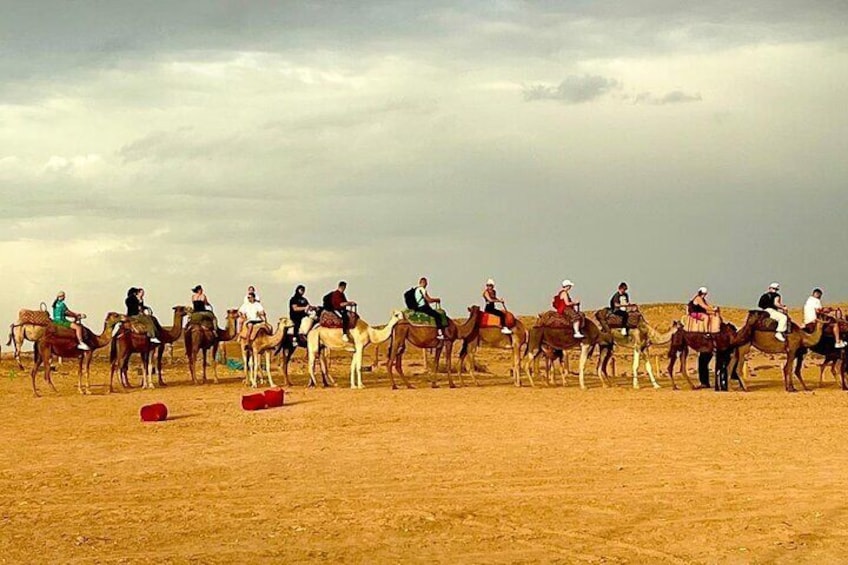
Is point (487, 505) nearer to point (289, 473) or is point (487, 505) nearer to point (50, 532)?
point (289, 473)

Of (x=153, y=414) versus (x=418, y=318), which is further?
(x=418, y=318)

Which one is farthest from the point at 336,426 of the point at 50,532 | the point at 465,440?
the point at 50,532

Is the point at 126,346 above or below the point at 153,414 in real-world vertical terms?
above

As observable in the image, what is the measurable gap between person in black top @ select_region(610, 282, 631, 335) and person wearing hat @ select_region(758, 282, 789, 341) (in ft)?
11.2

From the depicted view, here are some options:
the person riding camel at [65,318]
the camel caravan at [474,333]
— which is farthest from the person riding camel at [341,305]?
the person riding camel at [65,318]

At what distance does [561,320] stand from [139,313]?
11371 mm

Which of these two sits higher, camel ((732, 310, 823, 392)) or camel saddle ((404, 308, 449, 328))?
camel saddle ((404, 308, 449, 328))

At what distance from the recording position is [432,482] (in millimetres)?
16203

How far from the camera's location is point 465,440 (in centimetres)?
2042

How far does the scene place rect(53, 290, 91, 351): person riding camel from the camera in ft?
100

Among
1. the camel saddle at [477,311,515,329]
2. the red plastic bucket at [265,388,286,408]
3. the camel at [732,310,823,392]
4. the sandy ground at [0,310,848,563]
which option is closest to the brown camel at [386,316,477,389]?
the camel saddle at [477,311,515,329]

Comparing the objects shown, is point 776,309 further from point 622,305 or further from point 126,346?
point 126,346

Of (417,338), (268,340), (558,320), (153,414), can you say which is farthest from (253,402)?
(558,320)

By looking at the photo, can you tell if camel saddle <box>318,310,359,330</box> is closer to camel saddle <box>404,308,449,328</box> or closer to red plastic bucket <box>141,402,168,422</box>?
camel saddle <box>404,308,449,328</box>
